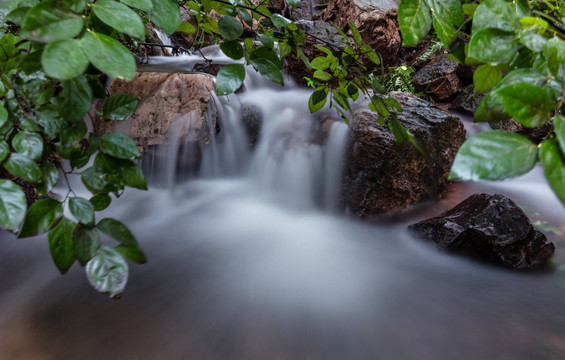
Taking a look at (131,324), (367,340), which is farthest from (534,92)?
(131,324)

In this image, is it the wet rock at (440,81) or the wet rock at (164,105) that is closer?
the wet rock at (164,105)

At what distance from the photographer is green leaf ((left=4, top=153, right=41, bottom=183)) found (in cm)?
45

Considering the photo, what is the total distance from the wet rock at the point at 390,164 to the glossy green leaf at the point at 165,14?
2.73 meters

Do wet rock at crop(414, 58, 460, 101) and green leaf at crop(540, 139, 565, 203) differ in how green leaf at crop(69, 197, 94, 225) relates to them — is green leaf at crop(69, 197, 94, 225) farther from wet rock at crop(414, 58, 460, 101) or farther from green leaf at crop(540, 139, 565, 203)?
wet rock at crop(414, 58, 460, 101)

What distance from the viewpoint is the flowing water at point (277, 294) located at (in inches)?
60.7

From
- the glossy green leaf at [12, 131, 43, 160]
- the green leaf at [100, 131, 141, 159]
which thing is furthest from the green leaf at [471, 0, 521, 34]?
the glossy green leaf at [12, 131, 43, 160]

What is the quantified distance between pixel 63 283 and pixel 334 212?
231cm

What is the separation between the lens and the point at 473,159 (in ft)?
0.98

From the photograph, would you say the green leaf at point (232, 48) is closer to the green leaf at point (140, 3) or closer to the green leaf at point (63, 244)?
the green leaf at point (140, 3)

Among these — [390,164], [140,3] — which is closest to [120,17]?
[140,3]

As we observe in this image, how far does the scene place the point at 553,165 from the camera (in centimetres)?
29

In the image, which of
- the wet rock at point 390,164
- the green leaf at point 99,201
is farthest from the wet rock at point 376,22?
the green leaf at point 99,201

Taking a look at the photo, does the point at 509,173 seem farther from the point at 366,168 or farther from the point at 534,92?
the point at 366,168

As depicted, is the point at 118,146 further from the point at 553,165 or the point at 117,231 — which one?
the point at 553,165
